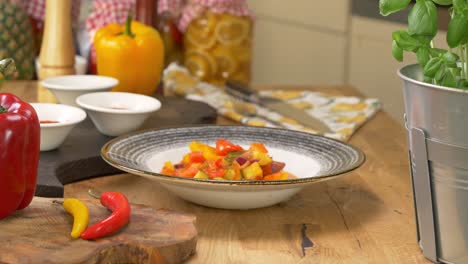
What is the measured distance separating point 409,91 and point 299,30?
2.55m

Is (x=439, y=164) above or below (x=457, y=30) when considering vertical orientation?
below

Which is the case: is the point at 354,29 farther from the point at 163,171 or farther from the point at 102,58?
the point at 163,171

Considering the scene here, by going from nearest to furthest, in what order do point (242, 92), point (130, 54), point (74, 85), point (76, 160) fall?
1. point (76, 160)
2. point (74, 85)
3. point (130, 54)
4. point (242, 92)

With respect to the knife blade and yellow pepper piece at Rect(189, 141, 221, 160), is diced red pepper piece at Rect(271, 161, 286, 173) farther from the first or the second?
the knife blade

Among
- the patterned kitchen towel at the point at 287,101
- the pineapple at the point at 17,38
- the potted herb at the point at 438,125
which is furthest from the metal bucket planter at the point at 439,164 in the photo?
the pineapple at the point at 17,38

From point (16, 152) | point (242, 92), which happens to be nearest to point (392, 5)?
point (16, 152)

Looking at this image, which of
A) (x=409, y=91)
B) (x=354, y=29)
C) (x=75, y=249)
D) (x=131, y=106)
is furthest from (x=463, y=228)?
(x=354, y=29)

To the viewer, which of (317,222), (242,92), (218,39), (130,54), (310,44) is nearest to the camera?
(317,222)

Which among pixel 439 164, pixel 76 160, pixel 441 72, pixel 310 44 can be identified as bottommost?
pixel 310 44

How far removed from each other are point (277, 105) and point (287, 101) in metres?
0.16

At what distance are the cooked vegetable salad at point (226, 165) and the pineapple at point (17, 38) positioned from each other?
117cm

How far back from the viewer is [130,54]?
6.04ft

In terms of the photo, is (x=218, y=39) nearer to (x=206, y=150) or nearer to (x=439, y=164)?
(x=206, y=150)

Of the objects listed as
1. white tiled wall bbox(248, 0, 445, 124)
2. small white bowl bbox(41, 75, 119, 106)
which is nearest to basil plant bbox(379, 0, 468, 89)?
small white bowl bbox(41, 75, 119, 106)
